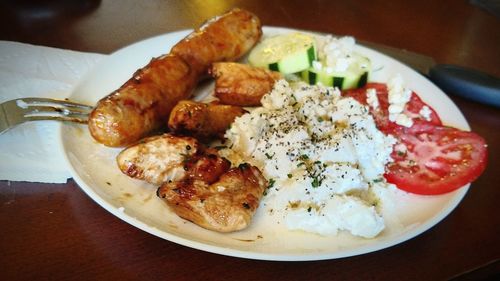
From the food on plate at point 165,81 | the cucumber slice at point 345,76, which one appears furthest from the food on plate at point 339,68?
the food on plate at point 165,81

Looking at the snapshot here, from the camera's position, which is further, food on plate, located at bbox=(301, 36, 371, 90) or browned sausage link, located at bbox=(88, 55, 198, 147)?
food on plate, located at bbox=(301, 36, 371, 90)

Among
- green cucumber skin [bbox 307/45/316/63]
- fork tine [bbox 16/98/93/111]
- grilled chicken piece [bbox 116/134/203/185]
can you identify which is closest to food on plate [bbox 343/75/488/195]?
green cucumber skin [bbox 307/45/316/63]

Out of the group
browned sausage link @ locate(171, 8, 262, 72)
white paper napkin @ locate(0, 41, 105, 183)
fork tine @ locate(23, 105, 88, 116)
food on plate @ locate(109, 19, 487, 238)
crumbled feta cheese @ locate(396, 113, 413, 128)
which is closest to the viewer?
food on plate @ locate(109, 19, 487, 238)

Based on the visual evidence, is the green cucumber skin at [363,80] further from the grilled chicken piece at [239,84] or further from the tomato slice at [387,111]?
the grilled chicken piece at [239,84]

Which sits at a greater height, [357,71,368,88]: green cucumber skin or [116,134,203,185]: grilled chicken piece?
[357,71,368,88]: green cucumber skin

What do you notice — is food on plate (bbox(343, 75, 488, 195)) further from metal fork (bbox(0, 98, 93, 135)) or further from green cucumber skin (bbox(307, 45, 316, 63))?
metal fork (bbox(0, 98, 93, 135))

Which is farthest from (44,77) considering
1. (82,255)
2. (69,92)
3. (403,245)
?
(403,245)
